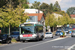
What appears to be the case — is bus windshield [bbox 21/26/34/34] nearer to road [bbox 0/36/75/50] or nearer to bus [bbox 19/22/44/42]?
bus [bbox 19/22/44/42]

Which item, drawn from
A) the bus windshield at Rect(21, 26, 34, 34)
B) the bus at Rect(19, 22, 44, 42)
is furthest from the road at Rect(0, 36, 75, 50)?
the bus windshield at Rect(21, 26, 34, 34)

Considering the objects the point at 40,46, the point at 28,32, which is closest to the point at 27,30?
the point at 28,32

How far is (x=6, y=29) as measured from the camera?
55062mm

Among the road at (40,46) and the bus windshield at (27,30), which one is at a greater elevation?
the bus windshield at (27,30)

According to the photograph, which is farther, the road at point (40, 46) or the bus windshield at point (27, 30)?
the bus windshield at point (27, 30)

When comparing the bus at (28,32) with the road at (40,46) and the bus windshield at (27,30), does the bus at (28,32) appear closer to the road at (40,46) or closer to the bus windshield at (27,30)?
the bus windshield at (27,30)

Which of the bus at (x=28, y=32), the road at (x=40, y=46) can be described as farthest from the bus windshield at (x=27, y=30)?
the road at (x=40, y=46)

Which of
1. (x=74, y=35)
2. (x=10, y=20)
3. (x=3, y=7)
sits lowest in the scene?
(x=74, y=35)

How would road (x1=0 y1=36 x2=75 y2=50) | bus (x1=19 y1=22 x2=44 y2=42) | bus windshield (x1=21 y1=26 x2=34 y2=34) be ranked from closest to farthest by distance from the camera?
road (x1=0 y1=36 x2=75 y2=50) < bus (x1=19 y1=22 x2=44 y2=42) < bus windshield (x1=21 y1=26 x2=34 y2=34)

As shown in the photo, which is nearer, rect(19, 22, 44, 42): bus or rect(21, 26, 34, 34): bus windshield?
rect(19, 22, 44, 42): bus

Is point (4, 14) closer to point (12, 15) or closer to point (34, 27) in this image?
point (12, 15)

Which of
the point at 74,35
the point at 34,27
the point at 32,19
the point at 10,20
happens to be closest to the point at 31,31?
the point at 34,27

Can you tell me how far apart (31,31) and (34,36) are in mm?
920

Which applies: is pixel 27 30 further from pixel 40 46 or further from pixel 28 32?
pixel 40 46
